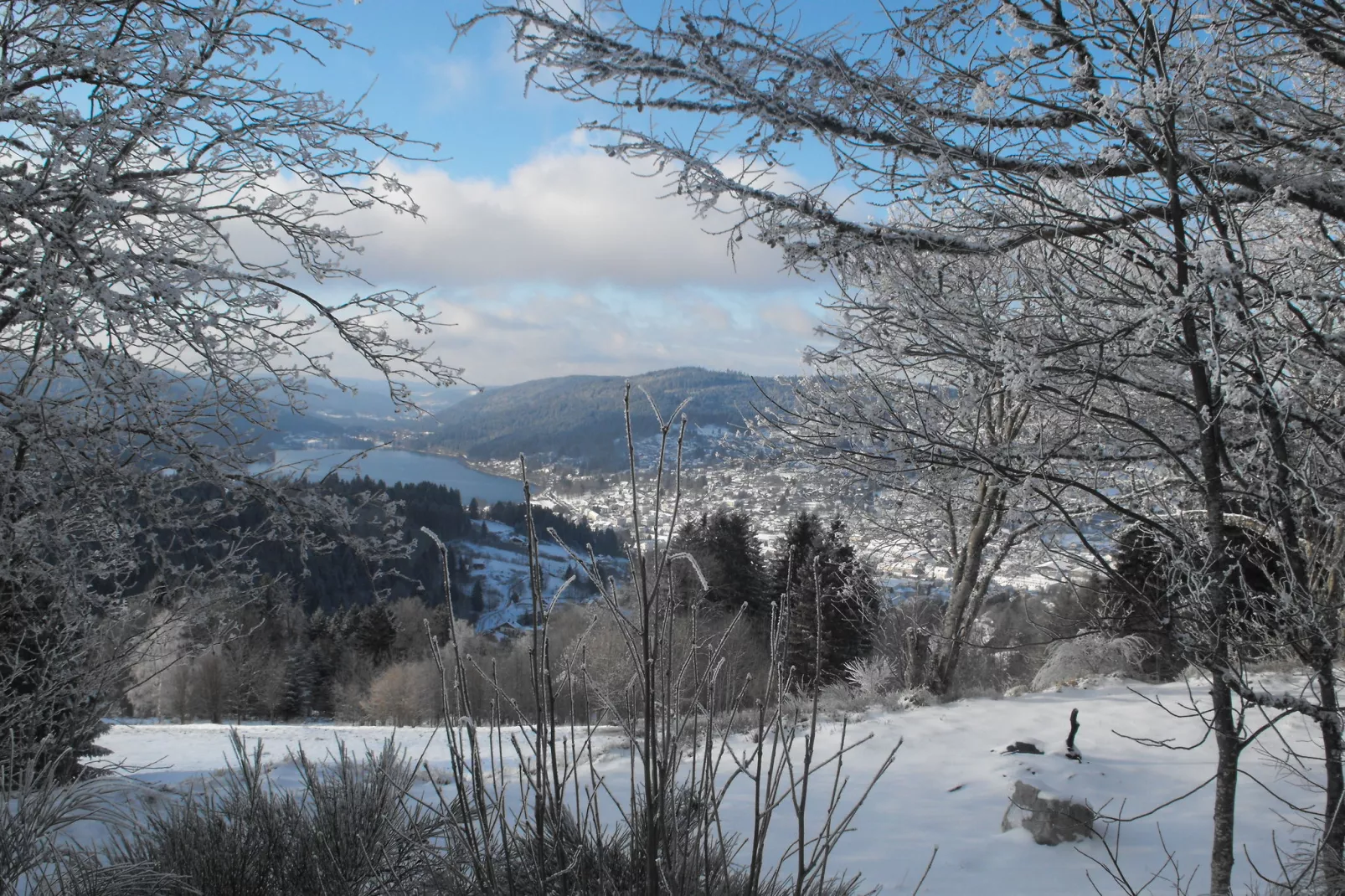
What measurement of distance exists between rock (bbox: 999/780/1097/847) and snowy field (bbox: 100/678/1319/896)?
0.22 feet

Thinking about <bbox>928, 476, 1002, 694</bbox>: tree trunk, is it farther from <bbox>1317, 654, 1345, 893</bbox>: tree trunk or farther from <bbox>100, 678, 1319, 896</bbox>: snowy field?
<bbox>1317, 654, 1345, 893</bbox>: tree trunk

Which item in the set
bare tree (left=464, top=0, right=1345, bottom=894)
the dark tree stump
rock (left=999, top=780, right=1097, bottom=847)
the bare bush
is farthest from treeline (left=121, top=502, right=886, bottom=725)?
bare tree (left=464, top=0, right=1345, bottom=894)

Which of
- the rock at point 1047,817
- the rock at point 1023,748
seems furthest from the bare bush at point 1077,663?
the rock at point 1047,817

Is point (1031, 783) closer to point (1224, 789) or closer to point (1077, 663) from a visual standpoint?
point (1224, 789)

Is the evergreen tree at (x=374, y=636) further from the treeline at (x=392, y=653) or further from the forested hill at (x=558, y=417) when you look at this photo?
the forested hill at (x=558, y=417)

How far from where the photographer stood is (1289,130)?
9.00 feet

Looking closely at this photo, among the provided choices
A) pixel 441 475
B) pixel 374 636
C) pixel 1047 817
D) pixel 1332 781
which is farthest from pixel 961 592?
pixel 441 475

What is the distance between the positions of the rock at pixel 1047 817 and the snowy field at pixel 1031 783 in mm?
66

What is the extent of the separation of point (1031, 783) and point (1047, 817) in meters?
0.27

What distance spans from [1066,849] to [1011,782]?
93 centimetres

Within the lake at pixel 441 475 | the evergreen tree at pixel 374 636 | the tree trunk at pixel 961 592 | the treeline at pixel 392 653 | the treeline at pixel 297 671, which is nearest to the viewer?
the tree trunk at pixel 961 592

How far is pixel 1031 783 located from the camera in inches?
180

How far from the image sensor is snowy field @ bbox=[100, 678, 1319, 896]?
397cm

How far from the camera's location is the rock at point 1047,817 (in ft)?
14.0
